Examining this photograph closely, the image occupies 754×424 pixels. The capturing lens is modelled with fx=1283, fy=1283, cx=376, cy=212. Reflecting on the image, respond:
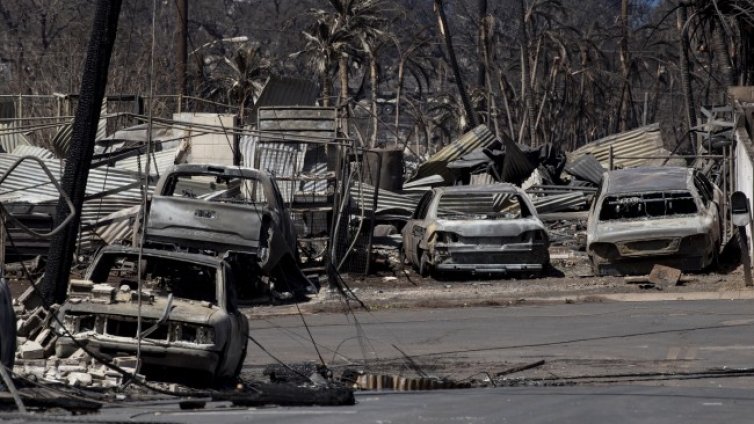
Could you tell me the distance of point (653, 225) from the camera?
1922 centimetres

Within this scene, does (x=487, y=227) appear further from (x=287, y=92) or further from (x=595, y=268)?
(x=287, y=92)

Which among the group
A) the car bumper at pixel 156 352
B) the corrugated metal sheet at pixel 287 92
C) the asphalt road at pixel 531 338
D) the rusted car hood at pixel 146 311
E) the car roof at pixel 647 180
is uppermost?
the corrugated metal sheet at pixel 287 92

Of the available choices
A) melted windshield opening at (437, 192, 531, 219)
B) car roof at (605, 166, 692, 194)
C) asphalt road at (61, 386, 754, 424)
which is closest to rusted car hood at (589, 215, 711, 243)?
car roof at (605, 166, 692, 194)

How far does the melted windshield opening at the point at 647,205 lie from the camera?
19.8 metres

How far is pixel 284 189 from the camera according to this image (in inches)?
914

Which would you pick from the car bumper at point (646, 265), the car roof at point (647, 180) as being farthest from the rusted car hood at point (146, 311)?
the car roof at point (647, 180)

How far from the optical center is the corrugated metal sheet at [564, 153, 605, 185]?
96.7ft

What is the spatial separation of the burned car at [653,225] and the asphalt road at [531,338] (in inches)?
80.6

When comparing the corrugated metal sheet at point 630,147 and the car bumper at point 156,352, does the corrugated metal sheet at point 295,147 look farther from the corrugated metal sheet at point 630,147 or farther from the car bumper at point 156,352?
the car bumper at point 156,352

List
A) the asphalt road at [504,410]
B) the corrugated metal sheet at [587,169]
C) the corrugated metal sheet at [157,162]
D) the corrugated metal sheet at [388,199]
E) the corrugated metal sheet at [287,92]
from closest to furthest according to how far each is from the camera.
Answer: the asphalt road at [504,410] < the corrugated metal sheet at [388,199] < the corrugated metal sheet at [157,162] < the corrugated metal sheet at [587,169] < the corrugated metal sheet at [287,92]

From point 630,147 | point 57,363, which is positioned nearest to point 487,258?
point 57,363

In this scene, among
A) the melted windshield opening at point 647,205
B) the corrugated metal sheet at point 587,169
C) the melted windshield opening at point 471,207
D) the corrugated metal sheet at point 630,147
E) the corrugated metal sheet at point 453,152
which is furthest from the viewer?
the corrugated metal sheet at point 630,147

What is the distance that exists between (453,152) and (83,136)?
58.7 feet

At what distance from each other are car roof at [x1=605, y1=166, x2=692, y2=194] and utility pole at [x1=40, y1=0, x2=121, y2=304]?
32.5 feet
